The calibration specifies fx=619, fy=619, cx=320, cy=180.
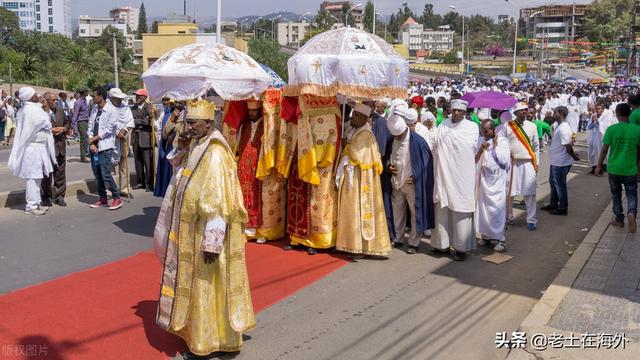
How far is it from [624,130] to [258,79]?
16.6 ft

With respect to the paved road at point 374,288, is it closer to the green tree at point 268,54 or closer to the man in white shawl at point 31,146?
the man in white shawl at point 31,146

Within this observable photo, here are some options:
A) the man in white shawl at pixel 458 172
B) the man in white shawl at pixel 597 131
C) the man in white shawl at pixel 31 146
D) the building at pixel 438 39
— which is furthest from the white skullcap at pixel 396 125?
the building at pixel 438 39

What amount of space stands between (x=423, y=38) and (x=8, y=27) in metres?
102

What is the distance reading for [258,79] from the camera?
24.9ft

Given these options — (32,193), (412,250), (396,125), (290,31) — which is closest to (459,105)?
(396,125)

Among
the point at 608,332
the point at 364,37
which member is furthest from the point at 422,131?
the point at 608,332

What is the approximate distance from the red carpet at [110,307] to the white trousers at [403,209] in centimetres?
100

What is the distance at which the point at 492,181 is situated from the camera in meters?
7.96

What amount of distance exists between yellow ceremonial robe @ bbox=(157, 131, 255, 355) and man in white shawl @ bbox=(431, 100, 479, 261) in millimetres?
3393

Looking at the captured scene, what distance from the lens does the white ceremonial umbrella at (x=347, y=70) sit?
6930 millimetres

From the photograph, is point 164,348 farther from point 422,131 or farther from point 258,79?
point 422,131

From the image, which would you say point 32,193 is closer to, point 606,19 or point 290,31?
point 606,19

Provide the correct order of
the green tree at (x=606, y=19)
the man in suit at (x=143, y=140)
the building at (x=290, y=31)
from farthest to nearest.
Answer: the building at (x=290, y=31) → the green tree at (x=606, y=19) → the man in suit at (x=143, y=140)

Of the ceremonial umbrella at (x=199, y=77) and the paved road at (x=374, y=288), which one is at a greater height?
the ceremonial umbrella at (x=199, y=77)
